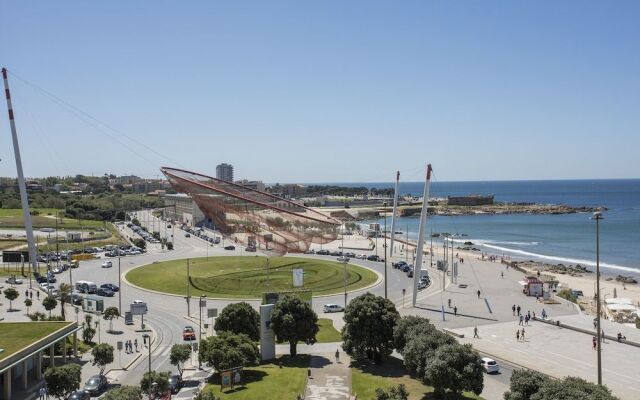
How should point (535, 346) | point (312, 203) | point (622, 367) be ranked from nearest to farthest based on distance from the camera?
point (622, 367) → point (535, 346) → point (312, 203)

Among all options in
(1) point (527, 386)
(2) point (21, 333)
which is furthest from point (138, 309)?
(1) point (527, 386)

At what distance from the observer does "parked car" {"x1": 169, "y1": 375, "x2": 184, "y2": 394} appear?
82.7 feet

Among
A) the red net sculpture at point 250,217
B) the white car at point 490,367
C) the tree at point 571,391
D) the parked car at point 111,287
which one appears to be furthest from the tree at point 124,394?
the parked car at point 111,287

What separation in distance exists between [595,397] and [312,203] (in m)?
164

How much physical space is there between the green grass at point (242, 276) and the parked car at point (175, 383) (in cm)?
2049

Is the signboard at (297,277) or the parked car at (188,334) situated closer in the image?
the parked car at (188,334)

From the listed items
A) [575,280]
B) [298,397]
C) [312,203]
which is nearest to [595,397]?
[298,397]

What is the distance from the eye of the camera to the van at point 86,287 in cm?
4856

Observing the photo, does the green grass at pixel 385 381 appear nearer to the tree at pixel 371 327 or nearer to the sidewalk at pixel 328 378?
the sidewalk at pixel 328 378

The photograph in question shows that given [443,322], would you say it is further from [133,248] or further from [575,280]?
[133,248]

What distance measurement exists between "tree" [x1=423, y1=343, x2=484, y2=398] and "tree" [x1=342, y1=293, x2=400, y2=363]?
5807 mm

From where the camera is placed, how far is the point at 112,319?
3909 cm

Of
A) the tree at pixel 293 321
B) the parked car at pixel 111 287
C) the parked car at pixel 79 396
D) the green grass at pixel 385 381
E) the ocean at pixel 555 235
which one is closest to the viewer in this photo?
the parked car at pixel 79 396

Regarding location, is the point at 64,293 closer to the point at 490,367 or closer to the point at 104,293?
the point at 104,293
